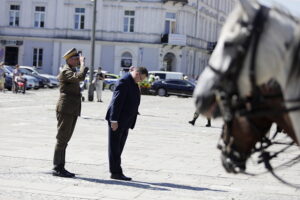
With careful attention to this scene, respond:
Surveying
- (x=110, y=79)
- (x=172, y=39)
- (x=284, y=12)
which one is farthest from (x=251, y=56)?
(x=172, y=39)

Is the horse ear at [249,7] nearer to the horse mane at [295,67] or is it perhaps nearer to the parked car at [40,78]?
the horse mane at [295,67]

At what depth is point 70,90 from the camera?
409 inches

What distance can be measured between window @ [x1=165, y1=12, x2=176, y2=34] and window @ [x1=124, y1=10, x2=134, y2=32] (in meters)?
3.32

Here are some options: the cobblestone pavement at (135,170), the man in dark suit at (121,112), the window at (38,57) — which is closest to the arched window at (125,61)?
the window at (38,57)

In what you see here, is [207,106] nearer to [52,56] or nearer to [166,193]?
[166,193]

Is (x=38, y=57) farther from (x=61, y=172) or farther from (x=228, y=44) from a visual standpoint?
(x=228, y=44)

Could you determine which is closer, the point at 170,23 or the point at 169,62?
the point at 170,23

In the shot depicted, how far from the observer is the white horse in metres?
3.63

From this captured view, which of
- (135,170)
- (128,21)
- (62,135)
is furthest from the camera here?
(128,21)

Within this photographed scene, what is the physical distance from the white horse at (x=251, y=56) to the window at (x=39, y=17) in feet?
192

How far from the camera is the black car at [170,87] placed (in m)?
47.5

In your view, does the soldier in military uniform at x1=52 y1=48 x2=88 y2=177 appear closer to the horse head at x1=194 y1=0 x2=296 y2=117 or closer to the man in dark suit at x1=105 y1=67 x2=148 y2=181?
the man in dark suit at x1=105 y1=67 x2=148 y2=181

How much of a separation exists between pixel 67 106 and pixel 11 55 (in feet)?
175

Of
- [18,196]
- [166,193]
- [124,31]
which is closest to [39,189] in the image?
[18,196]
